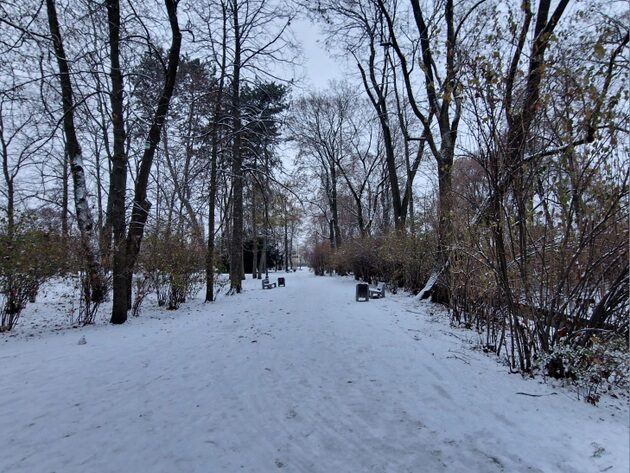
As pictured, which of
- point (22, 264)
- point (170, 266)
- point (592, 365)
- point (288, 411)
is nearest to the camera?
point (288, 411)

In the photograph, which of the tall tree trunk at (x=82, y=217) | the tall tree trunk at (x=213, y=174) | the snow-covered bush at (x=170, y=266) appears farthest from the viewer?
the tall tree trunk at (x=213, y=174)

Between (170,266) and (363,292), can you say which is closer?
(170,266)

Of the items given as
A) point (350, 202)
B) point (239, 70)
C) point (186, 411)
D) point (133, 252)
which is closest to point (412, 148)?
point (350, 202)

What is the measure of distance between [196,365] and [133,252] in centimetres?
→ 408

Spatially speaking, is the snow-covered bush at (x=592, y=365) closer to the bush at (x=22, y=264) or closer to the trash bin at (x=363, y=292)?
the trash bin at (x=363, y=292)

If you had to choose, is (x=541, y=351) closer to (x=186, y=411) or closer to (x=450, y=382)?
(x=450, y=382)

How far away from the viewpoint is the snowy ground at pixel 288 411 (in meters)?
2.16

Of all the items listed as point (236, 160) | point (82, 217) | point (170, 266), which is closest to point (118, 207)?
point (82, 217)

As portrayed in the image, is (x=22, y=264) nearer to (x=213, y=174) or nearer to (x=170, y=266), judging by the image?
(x=170, y=266)

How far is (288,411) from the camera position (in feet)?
9.29

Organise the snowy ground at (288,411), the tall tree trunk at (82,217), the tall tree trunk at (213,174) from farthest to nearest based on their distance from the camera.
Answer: the tall tree trunk at (213,174), the tall tree trunk at (82,217), the snowy ground at (288,411)

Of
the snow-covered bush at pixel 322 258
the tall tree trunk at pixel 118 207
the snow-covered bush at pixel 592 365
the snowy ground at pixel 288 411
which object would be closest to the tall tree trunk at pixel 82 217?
the tall tree trunk at pixel 118 207

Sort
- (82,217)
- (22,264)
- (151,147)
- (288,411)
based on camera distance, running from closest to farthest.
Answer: (288,411)
(22,264)
(151,147)
(82,217)

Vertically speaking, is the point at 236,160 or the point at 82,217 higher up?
the point at 236,160
